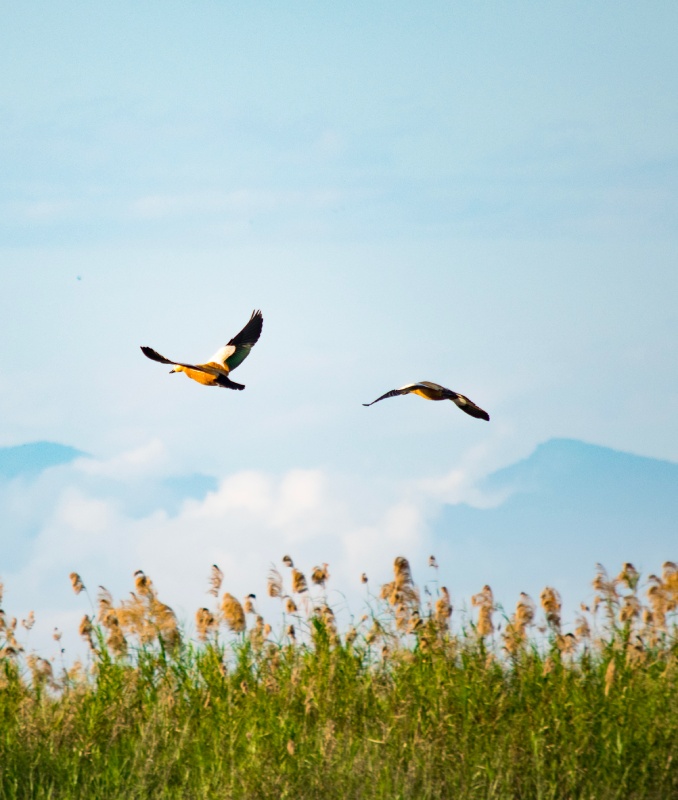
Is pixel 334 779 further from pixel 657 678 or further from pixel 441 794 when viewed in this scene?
pixel 657 678

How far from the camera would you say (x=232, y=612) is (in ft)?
23.2

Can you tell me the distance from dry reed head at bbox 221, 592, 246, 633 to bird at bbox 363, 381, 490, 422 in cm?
204

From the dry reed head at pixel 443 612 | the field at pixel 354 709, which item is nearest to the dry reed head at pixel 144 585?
the field at pixel 354 709

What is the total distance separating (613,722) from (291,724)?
6.23ft

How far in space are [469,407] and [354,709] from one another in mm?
2096

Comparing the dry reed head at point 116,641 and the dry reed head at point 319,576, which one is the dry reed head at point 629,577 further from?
the dry reed head at point 116,641

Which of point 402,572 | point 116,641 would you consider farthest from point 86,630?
point 402,572

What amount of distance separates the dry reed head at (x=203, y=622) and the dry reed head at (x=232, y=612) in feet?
0.71

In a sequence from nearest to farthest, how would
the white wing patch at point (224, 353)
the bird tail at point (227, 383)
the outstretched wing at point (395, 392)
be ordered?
the outstretched wing at point (395, 392) → the bird tail at point (227, 383) → the white wing patch at point (224, 353)

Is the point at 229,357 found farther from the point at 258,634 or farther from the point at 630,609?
the point at 630,609

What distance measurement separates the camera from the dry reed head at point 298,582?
7.44 meters

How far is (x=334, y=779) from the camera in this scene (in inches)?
234

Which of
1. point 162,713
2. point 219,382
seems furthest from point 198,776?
point 219,382

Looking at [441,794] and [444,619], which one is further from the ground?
[444,619]
